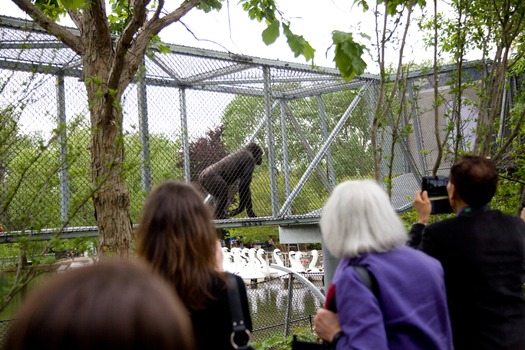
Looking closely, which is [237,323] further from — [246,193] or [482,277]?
[246,193]

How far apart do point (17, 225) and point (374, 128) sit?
252 cm

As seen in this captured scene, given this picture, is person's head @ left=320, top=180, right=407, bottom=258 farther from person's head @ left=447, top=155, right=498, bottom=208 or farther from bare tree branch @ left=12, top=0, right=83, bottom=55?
bare tree branch @ left=12, top=0, right=83, bottom=55

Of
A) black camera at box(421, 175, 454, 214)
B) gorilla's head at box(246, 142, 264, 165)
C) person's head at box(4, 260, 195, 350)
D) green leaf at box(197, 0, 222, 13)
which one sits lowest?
person's head at box(4, 260, 195, 350)

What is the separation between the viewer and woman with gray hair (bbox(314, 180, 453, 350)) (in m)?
2.73

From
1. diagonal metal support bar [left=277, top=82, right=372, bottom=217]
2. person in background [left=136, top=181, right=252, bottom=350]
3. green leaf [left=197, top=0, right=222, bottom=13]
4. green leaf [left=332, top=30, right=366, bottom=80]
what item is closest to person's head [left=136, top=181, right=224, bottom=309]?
person in background [left=136, top=181, right=252, bottom=350]

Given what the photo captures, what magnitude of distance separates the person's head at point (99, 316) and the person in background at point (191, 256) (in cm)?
146

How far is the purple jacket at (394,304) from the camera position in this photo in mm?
2705

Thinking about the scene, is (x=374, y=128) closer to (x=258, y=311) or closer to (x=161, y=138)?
(x=161, y=138)

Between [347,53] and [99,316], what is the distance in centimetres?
356

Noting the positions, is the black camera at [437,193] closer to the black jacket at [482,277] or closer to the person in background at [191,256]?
the black jacket at [482,277]

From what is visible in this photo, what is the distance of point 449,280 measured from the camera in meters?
3.41

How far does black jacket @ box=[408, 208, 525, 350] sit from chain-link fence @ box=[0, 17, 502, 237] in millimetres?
1775

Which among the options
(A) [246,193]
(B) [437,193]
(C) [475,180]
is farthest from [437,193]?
(A) [246,193]

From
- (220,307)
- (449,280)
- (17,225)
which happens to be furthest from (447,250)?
(17,225)
